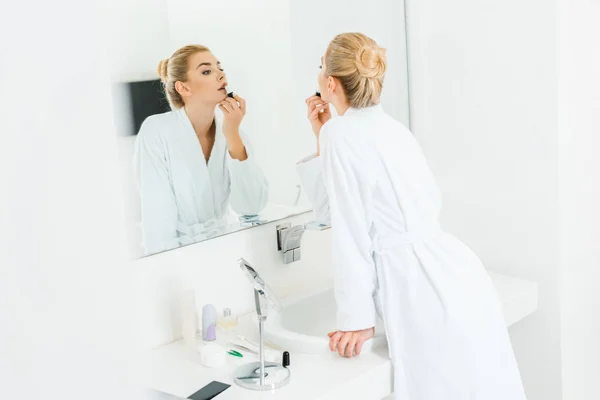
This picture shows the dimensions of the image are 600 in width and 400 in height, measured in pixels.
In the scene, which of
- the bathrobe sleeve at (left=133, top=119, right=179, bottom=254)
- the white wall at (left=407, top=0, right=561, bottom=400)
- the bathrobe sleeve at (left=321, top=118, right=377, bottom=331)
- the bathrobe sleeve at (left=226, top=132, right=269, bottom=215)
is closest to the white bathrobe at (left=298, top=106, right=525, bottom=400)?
the bathrobe sleeve at (left=321, top=118, right=377, bottom=331)

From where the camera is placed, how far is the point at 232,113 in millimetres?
1729

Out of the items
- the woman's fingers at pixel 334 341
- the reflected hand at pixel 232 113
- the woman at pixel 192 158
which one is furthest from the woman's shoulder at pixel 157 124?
the woman's fingers at pixel 334 341

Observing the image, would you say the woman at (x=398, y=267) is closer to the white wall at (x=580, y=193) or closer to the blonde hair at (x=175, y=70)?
the blonde hair at (x=175, y=70)

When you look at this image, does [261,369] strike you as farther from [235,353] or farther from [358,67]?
[358,67]

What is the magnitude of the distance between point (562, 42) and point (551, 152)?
312 mm

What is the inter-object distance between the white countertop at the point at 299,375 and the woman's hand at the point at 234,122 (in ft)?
1.53

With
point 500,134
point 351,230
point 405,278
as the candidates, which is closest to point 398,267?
point 405,278

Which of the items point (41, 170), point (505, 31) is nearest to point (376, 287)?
point (505, 31)

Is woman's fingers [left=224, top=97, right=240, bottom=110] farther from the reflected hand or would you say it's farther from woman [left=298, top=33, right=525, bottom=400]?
woman [left=298, top=33, right=525, bottom=400]

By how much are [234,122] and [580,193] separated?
3.61 ft

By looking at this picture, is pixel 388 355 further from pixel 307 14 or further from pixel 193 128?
pixel 307 14

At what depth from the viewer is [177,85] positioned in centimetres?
158

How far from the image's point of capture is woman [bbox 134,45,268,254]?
1.55 m

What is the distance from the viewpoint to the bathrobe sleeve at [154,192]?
1520 millimetres
